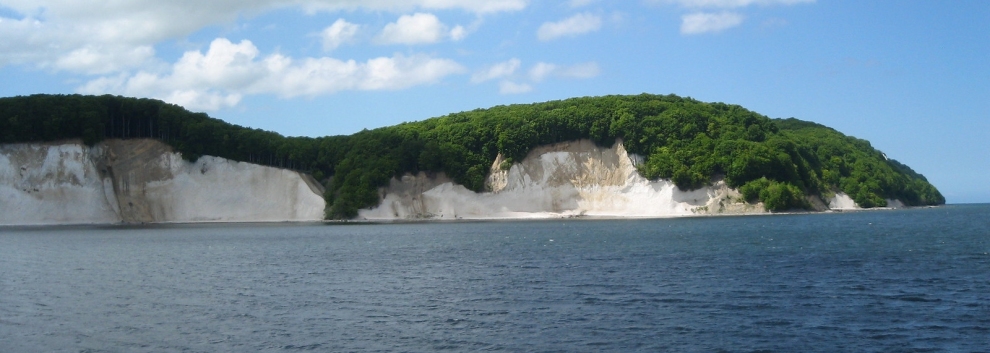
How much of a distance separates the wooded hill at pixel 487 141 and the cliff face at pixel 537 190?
4.43 ft

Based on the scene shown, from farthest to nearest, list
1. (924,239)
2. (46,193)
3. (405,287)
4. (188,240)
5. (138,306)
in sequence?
(46,193)
(188,240)
(924,239)
(405,287)
(138,306)

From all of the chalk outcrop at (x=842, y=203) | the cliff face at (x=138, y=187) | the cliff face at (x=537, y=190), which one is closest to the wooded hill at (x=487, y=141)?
the chalk outcrop at (x=842, y=203)

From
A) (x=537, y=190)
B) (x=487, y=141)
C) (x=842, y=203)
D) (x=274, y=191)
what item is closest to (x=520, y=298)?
(x=537, y=190)

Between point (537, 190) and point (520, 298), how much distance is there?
7930cm

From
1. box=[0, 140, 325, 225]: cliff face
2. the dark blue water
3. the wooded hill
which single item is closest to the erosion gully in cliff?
box=[0, 140, 325, 225]: cliff face

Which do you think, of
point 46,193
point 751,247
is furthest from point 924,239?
point 46,193

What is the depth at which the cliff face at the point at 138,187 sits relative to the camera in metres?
95.1

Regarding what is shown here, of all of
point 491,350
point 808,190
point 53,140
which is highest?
point 53,140

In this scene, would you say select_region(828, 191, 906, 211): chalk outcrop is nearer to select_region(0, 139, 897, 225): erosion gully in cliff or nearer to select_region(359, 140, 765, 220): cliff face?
select_region(0, 139, 897, 225): erosion gully in cliff

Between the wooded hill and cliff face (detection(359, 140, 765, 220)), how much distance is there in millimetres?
1352

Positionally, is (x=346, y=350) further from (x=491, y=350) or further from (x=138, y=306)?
(x=138, y=306)

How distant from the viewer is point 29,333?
25.0m

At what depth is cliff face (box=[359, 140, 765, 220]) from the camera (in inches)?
4198

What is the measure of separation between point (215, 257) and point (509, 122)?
2608 inches
